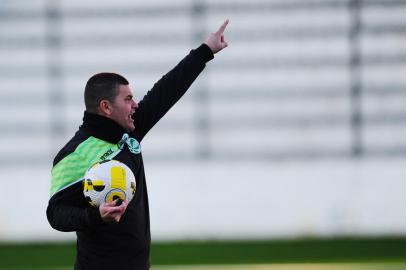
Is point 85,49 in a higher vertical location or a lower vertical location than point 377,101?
higher

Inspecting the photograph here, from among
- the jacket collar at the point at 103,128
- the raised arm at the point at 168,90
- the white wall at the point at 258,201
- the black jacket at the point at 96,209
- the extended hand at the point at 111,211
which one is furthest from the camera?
the white wall at the point at 258,201

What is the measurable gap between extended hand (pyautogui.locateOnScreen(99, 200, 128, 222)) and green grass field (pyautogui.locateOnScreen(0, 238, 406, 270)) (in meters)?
3.94

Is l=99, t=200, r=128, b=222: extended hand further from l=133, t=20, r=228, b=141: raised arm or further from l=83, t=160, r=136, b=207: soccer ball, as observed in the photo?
l=133, t=20, r=228, b=141: raised arm

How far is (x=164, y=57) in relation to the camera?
9398 mm

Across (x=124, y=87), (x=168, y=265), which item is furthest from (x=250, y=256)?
(x=124, y=87)

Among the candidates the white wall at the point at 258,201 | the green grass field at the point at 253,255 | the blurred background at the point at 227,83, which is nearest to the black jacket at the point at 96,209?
the green grass field at the point at 253,255

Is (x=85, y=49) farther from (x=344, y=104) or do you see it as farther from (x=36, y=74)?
(x=344, y=104)

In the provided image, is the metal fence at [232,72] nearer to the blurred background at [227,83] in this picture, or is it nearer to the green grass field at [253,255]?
the blurred background at [227,83]

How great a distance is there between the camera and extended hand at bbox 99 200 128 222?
3252 millimetres

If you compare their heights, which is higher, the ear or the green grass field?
the ear

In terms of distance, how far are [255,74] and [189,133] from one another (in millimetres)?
986

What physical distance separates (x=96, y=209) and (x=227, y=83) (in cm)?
602

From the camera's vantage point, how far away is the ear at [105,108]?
11.8ft

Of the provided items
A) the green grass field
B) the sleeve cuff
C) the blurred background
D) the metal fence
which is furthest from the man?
the metal fence
